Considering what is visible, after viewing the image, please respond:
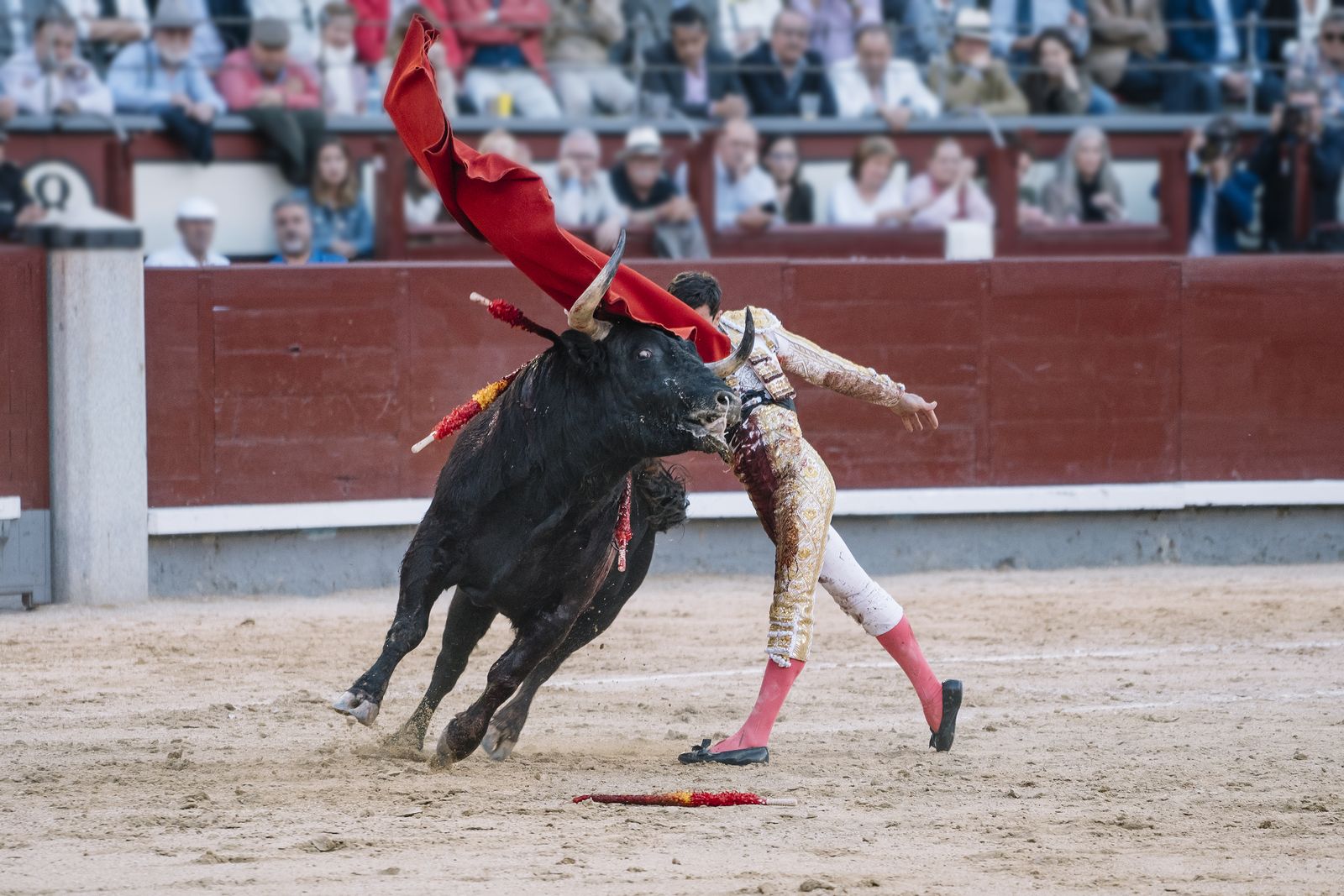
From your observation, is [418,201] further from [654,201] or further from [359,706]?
[359,706]

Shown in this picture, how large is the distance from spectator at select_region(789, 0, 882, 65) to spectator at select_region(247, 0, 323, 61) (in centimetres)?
277

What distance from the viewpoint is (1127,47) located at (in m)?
12.1

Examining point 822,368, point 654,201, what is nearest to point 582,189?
point 654,201

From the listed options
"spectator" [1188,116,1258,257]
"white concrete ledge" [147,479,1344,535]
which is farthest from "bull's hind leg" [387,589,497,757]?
"spectator" [1188,116,1258,257]

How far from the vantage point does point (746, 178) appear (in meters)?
10.1

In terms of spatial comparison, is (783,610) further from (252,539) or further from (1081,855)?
(252,539)

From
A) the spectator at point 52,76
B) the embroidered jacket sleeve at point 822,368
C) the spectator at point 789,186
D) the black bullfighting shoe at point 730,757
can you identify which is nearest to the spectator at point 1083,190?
the spectator at point 789,186

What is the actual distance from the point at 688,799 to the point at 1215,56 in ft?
29.2

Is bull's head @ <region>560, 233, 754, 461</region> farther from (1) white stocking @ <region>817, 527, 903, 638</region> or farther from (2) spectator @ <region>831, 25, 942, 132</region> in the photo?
Answer: (2) spectator @ <region>831, 25, 942, 132</region>

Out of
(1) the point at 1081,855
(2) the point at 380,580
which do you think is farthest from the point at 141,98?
(1) the point at 1081,855

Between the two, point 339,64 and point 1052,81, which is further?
point 1052,81

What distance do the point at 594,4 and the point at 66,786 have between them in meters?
6.81

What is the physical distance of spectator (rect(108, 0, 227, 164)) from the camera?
9.27 meters

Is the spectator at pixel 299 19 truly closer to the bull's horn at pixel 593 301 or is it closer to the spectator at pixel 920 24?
the spectator at pixel 920 24
